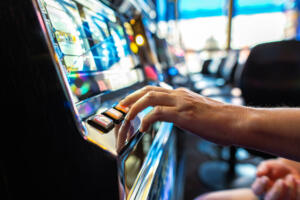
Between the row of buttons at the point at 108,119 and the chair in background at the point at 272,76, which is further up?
the row of buttons at the point at 108,119

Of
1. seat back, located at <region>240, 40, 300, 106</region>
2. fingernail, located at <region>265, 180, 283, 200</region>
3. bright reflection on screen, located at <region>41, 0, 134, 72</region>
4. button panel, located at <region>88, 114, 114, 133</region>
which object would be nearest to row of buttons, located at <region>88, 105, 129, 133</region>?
button panel, located at <region>88, 114, 114, 133</region>

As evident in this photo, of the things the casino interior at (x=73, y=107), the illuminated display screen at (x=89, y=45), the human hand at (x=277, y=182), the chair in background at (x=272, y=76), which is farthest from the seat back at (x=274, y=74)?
the illuminated display screen at (x=89, y=45)

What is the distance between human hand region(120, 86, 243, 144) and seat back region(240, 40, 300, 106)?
0.94 m

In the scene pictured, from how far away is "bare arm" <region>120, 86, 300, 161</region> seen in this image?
360 millimetres

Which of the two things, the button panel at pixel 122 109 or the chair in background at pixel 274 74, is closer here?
the button panel at pixel 122 109

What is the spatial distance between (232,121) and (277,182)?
1.35 feet

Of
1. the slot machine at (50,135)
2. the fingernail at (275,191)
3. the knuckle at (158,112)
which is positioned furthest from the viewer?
the fingernail at (275,191)

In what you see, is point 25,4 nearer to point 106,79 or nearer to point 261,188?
point 106,79

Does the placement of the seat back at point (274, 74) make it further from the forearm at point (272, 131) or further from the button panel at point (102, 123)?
the button panel at point (102, 123)

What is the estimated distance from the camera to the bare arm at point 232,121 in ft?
1.18

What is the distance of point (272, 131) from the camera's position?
361 mm

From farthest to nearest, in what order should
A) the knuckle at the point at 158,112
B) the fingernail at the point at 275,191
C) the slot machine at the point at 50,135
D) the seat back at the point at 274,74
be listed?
the seat back at the point at 274,74 → the fingernail at the point at 275,191 → the knuckle at the point at 158,112 → the slot machine at the point at 50,135

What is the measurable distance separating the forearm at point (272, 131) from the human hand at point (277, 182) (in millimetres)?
325

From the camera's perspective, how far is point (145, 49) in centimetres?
94
